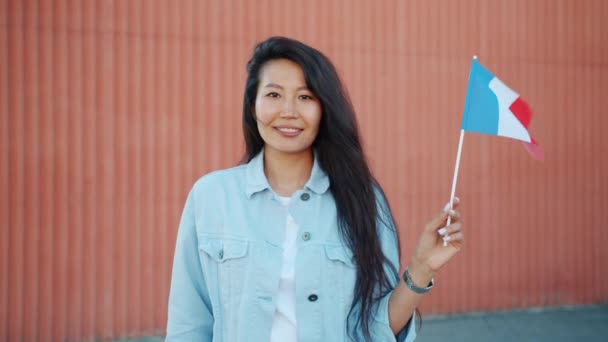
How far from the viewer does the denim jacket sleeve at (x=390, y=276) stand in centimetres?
190

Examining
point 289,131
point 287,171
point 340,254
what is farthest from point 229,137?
point 340,254

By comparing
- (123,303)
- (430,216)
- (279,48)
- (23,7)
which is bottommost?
(123,303)

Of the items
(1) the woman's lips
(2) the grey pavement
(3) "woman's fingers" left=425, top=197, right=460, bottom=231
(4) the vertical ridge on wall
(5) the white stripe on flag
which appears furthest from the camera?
(2) the grey pavement

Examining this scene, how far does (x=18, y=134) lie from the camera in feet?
14.6

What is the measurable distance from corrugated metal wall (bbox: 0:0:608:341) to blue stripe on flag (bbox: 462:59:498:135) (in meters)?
3.13

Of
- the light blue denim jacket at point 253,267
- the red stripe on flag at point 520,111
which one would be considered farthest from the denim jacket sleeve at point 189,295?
the red stripe on flag at point 520,111

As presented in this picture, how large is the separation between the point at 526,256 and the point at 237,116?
10.4 feet

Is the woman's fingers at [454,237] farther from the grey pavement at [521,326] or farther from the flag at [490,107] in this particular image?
the grey pavement at [521,326]

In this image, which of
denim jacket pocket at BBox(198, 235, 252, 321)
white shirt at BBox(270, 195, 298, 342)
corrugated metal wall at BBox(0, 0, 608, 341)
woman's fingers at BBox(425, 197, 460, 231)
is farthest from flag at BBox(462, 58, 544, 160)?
corrugated metal wall at BBox(0, 0, 608, 341)

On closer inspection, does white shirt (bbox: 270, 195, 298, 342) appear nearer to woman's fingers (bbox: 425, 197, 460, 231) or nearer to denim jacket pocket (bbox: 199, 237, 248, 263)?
denim jacket pocket (bbox: 199, 237, 248, 263)

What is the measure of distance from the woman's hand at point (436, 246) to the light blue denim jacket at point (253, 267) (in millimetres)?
143

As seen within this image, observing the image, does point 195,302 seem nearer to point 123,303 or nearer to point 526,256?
point 123,303

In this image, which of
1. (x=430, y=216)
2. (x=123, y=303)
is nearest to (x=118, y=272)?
(x=123, y=303)

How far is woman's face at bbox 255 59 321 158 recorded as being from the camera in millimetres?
1890
